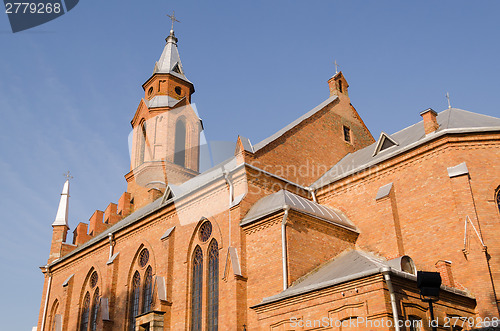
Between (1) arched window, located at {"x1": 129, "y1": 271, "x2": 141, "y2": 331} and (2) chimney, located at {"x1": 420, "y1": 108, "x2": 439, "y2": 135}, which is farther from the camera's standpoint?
(1) arched window, located at {"x1": 129, "y1": 271, "x2": 141, "y2": 331}

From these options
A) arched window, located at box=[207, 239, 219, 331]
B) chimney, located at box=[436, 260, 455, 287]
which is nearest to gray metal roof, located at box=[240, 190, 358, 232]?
arched window, located at box=[207, 239, 219, 331]

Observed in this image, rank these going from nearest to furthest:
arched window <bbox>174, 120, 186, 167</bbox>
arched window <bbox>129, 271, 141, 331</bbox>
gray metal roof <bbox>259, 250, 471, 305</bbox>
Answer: gray metal roof <bbox>259, 250, 471, 305</bbox> < arched window <bbox>129, 271, 141, 331</bbox> < arched window <bbox>174, 120, 186, 167</bbox>

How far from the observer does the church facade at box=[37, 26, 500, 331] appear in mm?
15297

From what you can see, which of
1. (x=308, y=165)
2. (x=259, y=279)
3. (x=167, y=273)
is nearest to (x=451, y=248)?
(x=259, y=279)

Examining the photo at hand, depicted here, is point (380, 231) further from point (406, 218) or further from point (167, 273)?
point (167, 273)

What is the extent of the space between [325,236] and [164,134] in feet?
66.0

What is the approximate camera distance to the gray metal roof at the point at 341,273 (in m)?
14.0

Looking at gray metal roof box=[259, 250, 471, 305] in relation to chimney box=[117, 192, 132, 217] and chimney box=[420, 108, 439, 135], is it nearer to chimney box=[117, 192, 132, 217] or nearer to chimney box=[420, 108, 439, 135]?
chimney box=[420, 108, 439, 135]

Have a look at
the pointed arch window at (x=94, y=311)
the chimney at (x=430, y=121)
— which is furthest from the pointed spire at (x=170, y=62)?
the chimney at (x=430, y=121)

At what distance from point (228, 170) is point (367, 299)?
928 centimetres

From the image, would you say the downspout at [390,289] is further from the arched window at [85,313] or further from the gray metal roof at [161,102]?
the gray metal roof at [161,102]

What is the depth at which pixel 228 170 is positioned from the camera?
69.2 ft

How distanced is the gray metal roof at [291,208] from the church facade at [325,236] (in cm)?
8

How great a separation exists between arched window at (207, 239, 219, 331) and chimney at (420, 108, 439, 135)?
33.6ft
